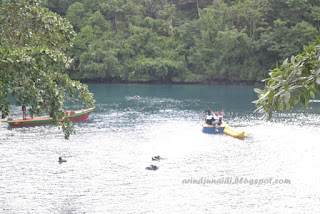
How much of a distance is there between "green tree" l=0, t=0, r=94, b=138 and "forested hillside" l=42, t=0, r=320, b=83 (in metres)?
39.6

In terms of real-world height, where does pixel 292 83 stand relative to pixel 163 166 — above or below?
above

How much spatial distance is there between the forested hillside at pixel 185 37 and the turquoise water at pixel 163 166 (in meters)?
18.5

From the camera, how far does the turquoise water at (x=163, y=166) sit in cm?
1619

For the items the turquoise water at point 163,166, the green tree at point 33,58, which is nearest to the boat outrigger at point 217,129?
the turquoise water at point 163,166

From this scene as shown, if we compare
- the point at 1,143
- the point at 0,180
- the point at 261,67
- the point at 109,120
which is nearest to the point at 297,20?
the point at 261,67

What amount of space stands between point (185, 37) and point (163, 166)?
41.9 metres

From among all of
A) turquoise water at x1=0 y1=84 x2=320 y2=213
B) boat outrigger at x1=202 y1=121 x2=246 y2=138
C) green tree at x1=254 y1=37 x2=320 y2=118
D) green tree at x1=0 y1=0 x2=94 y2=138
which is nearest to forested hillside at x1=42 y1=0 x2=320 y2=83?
A: turquoise water at x1=0 y1=84 x2=320 y2=213

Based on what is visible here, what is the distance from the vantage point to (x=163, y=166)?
68.3 ft

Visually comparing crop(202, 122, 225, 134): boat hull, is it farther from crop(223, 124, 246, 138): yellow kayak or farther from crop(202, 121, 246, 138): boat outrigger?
crop(223, 124, 246, 138): yellow kayak

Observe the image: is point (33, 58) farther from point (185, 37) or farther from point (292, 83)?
point (185, 37)

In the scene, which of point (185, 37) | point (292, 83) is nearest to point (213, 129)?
point (292, 83)

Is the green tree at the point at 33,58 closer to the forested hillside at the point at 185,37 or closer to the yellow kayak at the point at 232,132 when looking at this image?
the yellow kayak at the point at 232,132

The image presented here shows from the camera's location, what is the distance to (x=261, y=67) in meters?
53.8

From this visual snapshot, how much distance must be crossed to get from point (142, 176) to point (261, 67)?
38.0 metres
